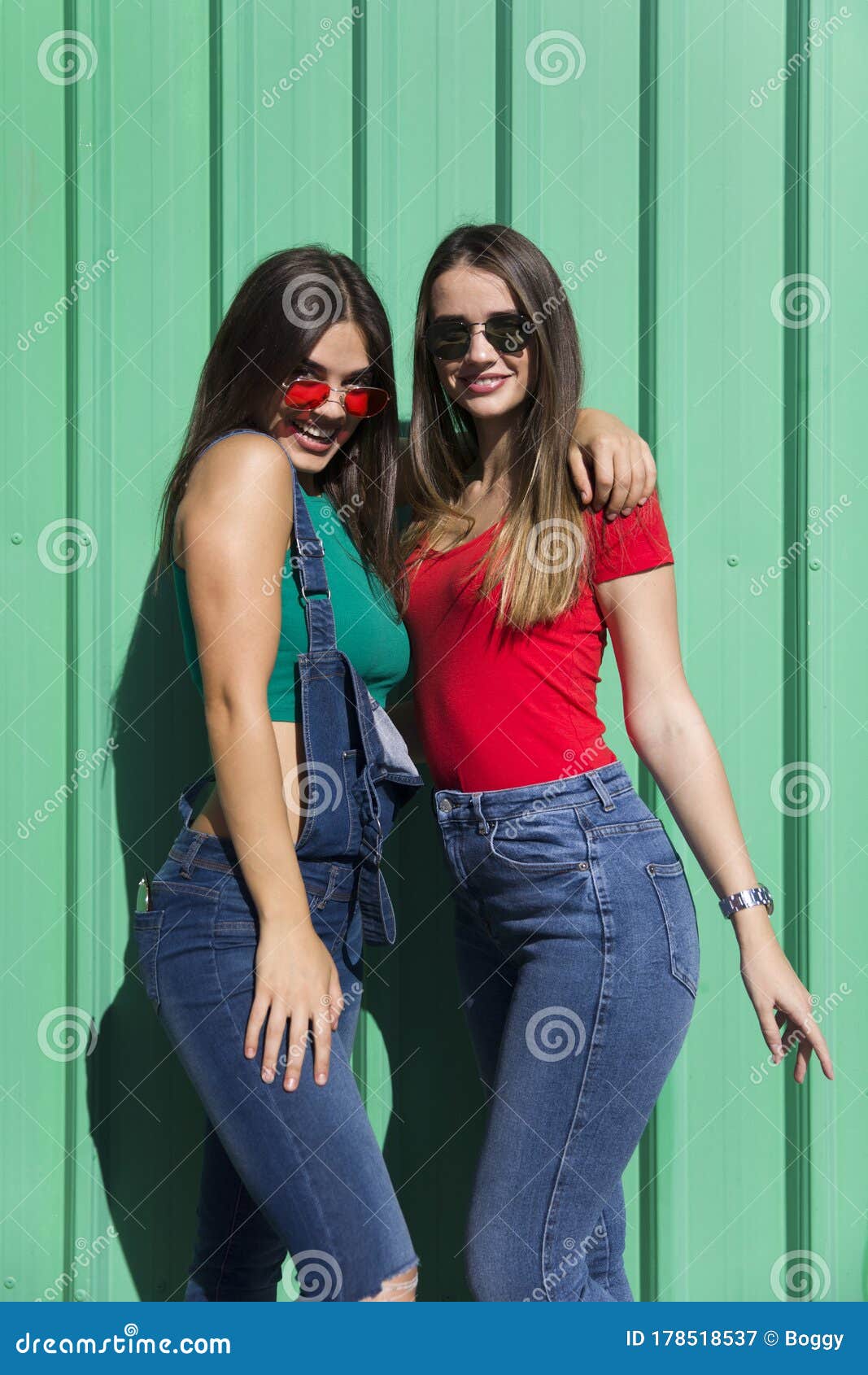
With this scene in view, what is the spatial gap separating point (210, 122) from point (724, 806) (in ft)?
5.42

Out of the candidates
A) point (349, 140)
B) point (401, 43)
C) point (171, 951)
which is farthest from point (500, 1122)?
point (401, 43)

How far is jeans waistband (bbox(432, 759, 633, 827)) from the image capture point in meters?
1.56

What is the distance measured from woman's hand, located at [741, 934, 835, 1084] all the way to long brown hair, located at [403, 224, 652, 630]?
0.62m

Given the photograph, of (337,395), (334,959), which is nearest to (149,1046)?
(334,959)

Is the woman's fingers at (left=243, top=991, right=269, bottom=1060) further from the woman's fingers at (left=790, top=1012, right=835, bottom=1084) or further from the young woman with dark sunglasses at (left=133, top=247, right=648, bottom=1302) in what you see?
the woman's fingers at (left=790, top=1012, right=835, bottom=1084)

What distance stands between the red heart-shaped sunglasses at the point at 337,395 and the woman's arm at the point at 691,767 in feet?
1.53

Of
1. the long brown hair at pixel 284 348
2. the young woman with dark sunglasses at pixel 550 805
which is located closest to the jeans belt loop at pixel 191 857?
the young woman with dark sunglasses at pixel 550 805

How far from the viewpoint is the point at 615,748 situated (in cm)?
212

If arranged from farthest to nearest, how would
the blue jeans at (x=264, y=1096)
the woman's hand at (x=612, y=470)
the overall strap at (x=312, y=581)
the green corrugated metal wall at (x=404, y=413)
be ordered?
the green corrugated metal wall at (x=404, y=413) → the woman's hand at (x=612, y=470) → the overall strap at (x=312, y=581) → the blue jeans at (x=264, y=1096)

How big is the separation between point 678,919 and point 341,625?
67cm

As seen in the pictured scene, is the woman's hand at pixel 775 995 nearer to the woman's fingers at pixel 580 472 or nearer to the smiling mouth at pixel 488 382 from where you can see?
the woman's fingers at pixel 580 472

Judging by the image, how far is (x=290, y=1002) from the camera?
1434 mm

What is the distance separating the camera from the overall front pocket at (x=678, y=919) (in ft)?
5.10

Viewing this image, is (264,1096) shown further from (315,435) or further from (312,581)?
(315,435)
